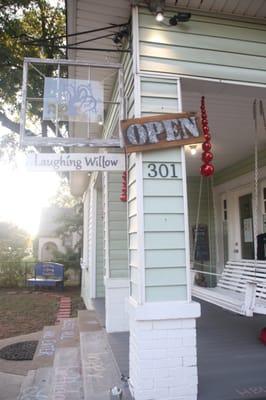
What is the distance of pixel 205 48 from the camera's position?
3131 millimetres

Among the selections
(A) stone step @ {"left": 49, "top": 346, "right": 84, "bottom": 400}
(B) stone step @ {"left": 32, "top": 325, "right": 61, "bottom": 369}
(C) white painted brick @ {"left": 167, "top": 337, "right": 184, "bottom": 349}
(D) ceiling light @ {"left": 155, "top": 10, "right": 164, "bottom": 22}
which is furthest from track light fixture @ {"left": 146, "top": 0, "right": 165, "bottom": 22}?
(B) stone step @ {"left": 32, "top": 325, "right": 61, "bottom": 369}

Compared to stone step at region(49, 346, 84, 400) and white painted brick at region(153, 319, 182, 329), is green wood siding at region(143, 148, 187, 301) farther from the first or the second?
stone step at region(49, 346, 84, 400)

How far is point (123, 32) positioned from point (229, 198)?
16.0ft

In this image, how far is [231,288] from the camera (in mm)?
4895

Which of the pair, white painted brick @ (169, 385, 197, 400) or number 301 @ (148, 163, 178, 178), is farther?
number 301 @ (148, 163, 178, 178)

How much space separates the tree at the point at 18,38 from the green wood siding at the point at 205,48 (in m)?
3.98

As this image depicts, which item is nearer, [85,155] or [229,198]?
[85,155]

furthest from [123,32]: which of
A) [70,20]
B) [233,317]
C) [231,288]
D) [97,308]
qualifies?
[97,308]

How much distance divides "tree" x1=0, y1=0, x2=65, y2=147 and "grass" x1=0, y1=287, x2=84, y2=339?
422 centimetres

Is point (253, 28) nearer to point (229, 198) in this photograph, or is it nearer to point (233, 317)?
point (233, 317)

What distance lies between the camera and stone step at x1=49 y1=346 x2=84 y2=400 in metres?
3.08

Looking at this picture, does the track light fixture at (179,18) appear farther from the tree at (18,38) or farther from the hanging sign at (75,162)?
the tree at (18,38)

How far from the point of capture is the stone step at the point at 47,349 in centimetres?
431

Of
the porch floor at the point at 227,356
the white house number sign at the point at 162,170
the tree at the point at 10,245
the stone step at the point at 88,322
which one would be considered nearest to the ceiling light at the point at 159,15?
the white house number sign at the point at 162,170
